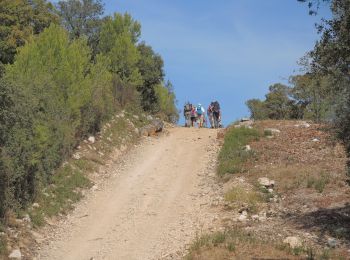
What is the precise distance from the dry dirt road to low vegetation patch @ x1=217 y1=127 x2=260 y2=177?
59 cm

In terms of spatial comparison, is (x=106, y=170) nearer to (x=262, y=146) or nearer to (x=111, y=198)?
(x=111, y=198)

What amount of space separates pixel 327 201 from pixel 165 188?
19.5 ft

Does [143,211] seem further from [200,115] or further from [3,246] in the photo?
[200,115]

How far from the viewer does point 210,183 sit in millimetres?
20094

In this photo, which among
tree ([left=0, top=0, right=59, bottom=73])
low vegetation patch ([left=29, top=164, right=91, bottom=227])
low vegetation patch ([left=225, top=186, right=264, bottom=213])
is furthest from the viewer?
tree ([left=0, top=0, right=59, bottom=73])

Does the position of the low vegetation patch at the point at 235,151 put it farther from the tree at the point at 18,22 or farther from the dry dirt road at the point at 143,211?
the tree at the point at 18,22

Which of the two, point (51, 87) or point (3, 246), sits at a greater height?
point (51, 87)

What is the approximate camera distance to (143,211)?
55.2ft

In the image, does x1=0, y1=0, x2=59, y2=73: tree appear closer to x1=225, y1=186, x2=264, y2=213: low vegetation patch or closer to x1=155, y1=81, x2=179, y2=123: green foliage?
x1=155, y1=81, x2=179, y2=123: green foliage

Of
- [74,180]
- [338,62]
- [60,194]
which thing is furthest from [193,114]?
[338,62]

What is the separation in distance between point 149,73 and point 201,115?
499 cm

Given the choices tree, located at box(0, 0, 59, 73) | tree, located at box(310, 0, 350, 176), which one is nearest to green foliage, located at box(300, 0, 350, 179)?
tree, located at box(310, 0, 350, 176)

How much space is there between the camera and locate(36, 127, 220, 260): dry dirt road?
13.6 meters

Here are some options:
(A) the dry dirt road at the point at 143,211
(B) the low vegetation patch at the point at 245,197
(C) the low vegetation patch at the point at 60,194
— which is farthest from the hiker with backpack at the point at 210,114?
(B) the low vegetation patch at the point at 245,197
